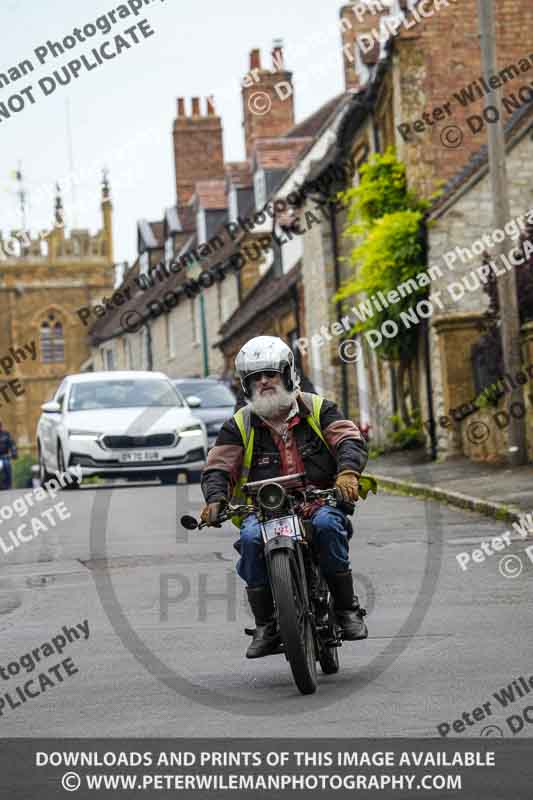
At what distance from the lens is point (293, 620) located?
696 centimetres

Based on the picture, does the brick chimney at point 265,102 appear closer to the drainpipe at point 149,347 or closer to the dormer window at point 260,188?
the dormer window at point 260,188

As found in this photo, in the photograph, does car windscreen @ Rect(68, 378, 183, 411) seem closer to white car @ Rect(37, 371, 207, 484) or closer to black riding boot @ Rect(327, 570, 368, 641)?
white car @ Rect(37, 371, 207, 484)

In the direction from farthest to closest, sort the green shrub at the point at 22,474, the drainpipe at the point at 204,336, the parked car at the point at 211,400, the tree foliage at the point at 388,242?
the green shrub at the point at 22,474, the drainpipe at the point at 204,336, the parked car at the point at 211,400, the tree foliage at the point at 388,242

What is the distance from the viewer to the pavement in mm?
16141

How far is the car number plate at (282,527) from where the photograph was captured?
287 inches

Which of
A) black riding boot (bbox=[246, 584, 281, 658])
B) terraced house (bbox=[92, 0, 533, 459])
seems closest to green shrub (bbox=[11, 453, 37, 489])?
terraced house (bbox=[92, 0, 533, 459])

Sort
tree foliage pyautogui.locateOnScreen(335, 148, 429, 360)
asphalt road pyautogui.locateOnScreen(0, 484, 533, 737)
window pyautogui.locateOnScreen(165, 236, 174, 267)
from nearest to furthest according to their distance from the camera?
1. asphalt road pyautogui.locateOnScreen(0, 484, 533, 737)
2. tree foliage pyautogui.locateOnScreen(335, 148, 429, 360)
3. window pyautogui.locateOnScreen(165, 236, 174, 267)

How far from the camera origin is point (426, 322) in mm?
26938

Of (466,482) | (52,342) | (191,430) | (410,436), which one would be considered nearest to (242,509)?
(466,482)

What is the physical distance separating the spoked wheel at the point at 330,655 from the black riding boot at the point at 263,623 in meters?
0.21

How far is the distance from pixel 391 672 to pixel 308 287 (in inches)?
1239

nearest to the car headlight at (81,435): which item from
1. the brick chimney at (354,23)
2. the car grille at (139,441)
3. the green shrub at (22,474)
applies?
the car grille at (139,441)
